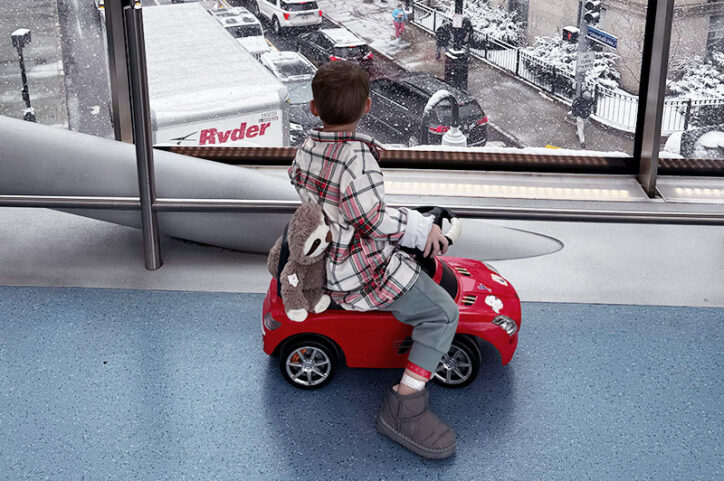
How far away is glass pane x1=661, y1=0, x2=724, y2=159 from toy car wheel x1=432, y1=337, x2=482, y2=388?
4.66 ft

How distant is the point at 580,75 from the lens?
312 centimetres

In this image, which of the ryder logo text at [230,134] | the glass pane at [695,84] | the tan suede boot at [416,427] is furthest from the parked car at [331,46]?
the tan suede boot at [416,427]

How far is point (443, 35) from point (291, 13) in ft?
1.84

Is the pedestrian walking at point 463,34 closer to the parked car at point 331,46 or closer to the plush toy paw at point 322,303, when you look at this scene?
the parked car at point 331,46

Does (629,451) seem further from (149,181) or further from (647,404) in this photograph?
(149,181)

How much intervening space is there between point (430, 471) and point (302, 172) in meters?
0.77

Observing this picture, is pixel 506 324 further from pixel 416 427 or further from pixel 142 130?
pixel 142 130

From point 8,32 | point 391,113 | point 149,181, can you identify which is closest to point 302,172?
point 149,181

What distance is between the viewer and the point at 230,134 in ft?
11.0

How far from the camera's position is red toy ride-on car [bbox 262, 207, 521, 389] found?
2191 mm

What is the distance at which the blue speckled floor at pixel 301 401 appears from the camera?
2.02m

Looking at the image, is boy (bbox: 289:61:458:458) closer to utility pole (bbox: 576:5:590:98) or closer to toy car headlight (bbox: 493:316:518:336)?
toy car headlight (bbox: 493:316:518:336)

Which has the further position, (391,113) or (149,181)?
(391,113)

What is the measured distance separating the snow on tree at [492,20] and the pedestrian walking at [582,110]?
1.06 feet
